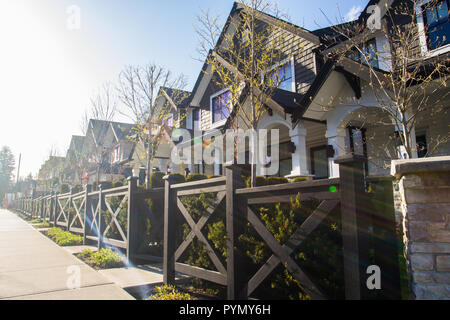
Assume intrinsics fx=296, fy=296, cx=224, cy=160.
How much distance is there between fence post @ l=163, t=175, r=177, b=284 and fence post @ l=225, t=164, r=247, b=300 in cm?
136

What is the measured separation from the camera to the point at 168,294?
387 centimetres

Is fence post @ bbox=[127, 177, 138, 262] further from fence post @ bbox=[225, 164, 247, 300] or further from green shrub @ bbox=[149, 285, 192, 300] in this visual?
fence post @ bbox=[225, 164, 247, 300]

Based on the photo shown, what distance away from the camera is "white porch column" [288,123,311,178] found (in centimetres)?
874

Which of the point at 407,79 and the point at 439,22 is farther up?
the point at 439,22

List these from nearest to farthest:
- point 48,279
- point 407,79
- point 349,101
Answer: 1. point 48,279
2. point 407,79
3. point 349,101

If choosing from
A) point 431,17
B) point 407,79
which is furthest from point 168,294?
point 431,17

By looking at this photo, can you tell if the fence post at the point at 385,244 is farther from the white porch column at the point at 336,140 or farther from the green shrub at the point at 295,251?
the white porch column at the point at 336,140

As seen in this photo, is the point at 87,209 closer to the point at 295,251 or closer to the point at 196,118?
the point at 295,251

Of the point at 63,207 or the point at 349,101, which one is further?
the point at 63,207

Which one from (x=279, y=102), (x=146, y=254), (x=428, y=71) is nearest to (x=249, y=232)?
(x=146, y=254)

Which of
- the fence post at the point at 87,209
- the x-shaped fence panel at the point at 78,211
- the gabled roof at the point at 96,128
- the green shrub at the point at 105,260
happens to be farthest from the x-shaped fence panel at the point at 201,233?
the gabled roof at the point at 96,128

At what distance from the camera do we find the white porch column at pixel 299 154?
8742mm

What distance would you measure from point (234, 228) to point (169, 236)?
1.53 m

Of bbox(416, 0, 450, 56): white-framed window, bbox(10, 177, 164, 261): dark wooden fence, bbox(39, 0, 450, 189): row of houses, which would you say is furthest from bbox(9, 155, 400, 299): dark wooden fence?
bbox(416, 0, 450, 56): white-framed window
